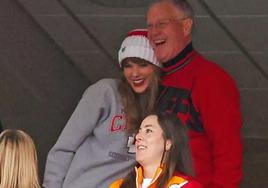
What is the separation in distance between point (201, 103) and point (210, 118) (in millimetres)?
82

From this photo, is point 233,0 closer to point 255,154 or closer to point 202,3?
point 202,3

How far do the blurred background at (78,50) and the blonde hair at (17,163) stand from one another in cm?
233

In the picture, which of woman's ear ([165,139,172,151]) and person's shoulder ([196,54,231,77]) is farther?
person's shoulder ([196,54,231,77])

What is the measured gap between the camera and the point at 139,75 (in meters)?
3.81

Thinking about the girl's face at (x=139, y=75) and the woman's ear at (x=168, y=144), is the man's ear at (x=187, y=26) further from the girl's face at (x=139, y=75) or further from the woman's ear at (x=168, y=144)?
the woman's ear at (x=168, y=144)

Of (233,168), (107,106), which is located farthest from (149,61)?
(233,168)

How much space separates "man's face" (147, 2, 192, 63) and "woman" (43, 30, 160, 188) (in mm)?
58

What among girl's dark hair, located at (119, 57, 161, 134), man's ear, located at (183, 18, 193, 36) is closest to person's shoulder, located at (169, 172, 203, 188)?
girl's dark hair, located at (119, 57, 161, 134)

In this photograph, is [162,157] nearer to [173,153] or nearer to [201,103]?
[173,153]

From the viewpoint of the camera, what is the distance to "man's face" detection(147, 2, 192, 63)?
12.7 feet

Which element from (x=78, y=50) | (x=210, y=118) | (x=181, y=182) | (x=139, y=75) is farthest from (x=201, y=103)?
(x=78, y=50)

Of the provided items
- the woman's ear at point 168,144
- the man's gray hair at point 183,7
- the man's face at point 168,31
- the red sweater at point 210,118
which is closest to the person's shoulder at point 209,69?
the red sweater at point 210,118

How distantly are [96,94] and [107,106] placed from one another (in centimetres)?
8

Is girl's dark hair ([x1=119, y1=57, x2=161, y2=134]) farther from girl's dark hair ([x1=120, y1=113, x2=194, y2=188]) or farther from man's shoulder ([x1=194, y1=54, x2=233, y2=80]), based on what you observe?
girl's dark hair ([x1=120, y1=113, x2=194, y2=188])
